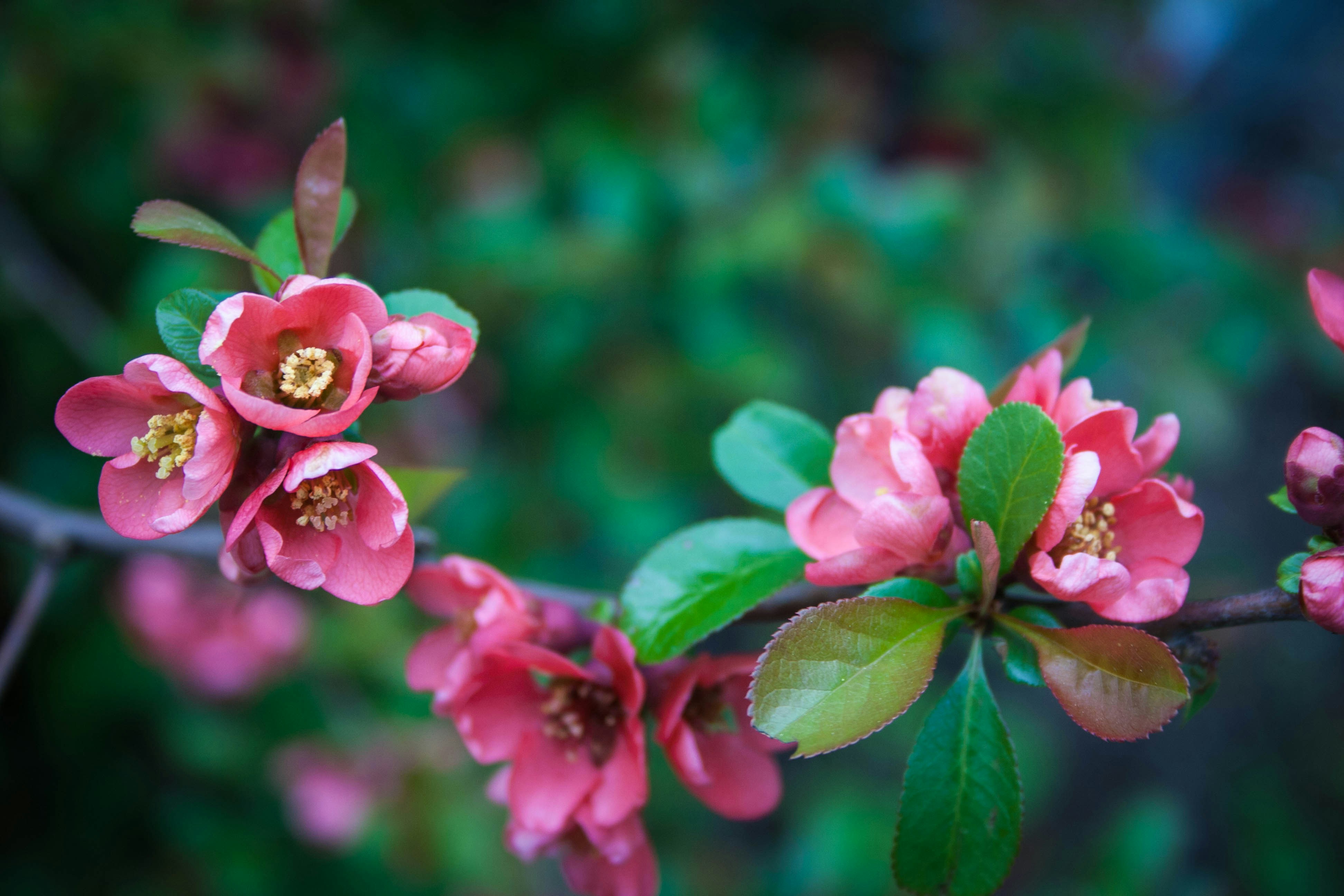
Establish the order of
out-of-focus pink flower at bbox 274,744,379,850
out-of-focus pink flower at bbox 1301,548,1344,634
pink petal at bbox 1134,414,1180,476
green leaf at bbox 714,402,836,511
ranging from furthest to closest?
out-of-focus pink flower at bbox 274,744,379,850 < green leaf at bbox 714,402,836,511 < pink petal at bbox 1134,414,1180,476 < out-of-focus pink flower at bbox 1301,548,1344,634

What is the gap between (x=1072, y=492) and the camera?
599mm

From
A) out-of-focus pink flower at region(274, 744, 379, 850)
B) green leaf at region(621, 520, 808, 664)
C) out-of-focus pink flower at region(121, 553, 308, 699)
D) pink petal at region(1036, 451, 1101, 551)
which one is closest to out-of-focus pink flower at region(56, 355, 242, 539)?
green leaf at region(621, 520, 808, 664)

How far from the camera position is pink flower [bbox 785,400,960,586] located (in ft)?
2.01

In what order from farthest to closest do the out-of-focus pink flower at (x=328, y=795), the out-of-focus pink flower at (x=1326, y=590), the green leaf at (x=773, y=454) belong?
the out-of-focus pink flower at (x=328, y=795) → the green leaf at (x=773, y=454) → the out-of-focus pink flower at (x=1326, y=590)

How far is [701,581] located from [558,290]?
1.24 metres

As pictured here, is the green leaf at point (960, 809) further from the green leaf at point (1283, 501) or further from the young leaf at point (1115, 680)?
the green leaf at point (1283, 501)

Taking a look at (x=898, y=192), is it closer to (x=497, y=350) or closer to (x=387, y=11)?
(x=497, y=350)

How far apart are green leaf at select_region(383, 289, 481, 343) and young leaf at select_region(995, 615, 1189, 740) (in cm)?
48

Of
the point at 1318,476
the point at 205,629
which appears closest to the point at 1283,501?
the point at 1318,476

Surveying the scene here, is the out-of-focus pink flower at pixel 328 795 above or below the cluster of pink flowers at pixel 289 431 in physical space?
below

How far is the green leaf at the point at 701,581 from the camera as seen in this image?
68 centimetres

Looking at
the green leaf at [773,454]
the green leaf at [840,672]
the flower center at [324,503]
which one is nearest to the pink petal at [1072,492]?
the green leaf at [840,672]

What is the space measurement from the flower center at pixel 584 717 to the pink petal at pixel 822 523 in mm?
221

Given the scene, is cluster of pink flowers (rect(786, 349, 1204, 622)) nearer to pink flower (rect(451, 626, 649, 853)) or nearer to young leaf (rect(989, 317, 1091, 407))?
young leaf (rect(989, 317, 1091, 407))
